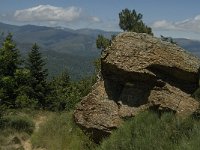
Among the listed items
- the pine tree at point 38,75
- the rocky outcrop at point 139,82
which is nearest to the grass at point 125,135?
the rocky outcrop at point 139,82

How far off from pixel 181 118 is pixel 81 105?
348 cm

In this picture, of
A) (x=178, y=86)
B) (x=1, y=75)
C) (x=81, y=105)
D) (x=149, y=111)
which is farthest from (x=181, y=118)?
(x=1, y=75)

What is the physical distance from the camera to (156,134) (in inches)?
357

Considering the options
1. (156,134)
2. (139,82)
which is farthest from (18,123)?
(156,134)

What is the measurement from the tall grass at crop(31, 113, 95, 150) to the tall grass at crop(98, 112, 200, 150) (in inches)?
73.7

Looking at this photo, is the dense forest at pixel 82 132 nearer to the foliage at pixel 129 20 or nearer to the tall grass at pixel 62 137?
the tall grass at pixel 62 137

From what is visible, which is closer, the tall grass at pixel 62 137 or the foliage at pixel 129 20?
the tall grass at pixel 62 137

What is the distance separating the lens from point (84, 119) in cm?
1206

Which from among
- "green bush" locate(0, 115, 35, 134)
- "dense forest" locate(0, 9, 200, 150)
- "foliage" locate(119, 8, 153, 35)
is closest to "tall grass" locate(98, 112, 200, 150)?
"dense forest" locate(0, 9, 200, 150)

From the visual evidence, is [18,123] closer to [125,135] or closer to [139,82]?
[139,82]

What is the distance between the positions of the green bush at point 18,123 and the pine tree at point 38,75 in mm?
21440

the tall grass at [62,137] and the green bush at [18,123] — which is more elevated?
the tall grass at [62,137]

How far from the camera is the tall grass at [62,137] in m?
12.0

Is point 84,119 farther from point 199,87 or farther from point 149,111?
point 199,87
